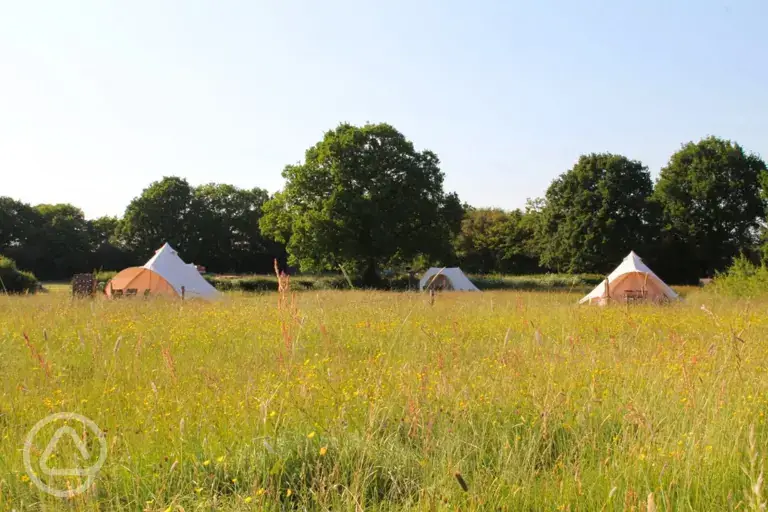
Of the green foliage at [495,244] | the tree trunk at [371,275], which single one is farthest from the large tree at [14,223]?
the green foliage at [495,244]

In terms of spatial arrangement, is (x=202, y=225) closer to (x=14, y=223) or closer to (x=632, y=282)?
(x=14, y=223)

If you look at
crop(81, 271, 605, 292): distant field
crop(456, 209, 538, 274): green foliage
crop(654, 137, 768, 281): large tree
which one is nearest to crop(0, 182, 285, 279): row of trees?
crop(81, 271, 605, 292): distant field

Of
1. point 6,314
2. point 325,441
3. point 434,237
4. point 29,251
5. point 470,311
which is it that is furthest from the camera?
point 29,251

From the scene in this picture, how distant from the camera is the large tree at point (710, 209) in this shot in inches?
1495

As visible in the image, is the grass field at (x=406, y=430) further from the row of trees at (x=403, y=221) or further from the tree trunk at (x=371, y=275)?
the tree trunk at (x=371, y=275)

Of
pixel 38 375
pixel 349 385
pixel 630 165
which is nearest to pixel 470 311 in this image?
pixel 349 385

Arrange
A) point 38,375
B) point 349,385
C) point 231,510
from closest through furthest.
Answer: point 231,510, point 349,385, point 38,375

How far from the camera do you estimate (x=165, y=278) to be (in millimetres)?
19234

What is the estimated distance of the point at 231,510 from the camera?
2.09 meters

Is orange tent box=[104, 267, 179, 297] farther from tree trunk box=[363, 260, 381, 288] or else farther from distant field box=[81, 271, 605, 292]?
tree trunk box=[363, 260, 381, 288]

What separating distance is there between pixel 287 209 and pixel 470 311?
83.9 ft

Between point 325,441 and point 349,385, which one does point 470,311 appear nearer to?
point 349,385

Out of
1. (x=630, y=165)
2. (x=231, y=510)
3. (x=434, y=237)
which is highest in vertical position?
(x=630, y=165)

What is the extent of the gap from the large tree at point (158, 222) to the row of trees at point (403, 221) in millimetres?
91
